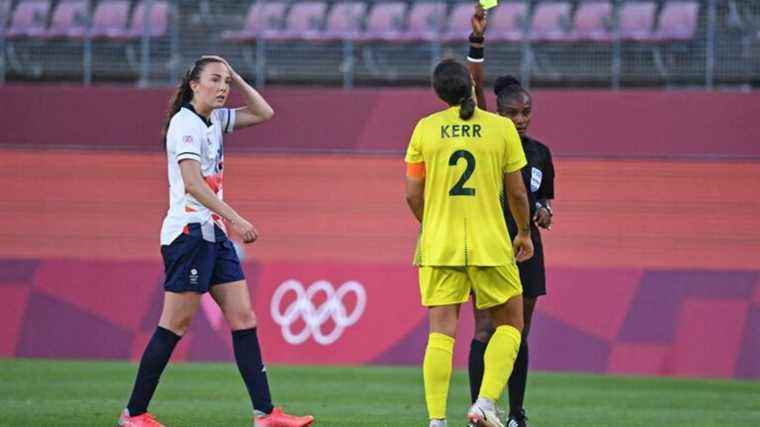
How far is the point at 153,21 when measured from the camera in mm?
21859

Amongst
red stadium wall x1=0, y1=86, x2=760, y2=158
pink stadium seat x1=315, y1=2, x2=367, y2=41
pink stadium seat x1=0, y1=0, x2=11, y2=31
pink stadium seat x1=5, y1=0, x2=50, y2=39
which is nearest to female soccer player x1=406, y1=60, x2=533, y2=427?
red stadium wall x1=0, y1=86, x2=760, y2=158

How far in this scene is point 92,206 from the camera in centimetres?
1659

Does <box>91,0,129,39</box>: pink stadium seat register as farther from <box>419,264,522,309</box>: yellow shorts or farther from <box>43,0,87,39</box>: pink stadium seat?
<box>419,264,522,309</box>: yellow shorts

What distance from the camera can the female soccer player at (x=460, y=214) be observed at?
7.94 metres

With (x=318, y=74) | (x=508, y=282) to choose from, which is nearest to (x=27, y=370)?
(x=508, y=282)

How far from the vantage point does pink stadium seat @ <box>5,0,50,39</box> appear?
2205 centimetres

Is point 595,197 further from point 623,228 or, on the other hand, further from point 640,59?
point 640,59

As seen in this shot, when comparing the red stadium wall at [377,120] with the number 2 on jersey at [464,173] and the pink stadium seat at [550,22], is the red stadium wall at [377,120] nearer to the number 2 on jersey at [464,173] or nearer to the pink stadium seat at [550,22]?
the pink stadium seat at [550,22]

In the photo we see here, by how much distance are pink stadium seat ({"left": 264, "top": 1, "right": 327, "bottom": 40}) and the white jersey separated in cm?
1318

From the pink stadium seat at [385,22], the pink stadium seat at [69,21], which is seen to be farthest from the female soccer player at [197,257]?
the pink stadium seat at [69,21]

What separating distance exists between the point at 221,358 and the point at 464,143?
827 centimetres

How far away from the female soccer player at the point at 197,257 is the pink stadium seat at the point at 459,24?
1248cm

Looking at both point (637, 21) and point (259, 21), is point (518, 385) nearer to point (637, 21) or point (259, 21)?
point (637, 21)

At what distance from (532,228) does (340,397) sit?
3.40m
